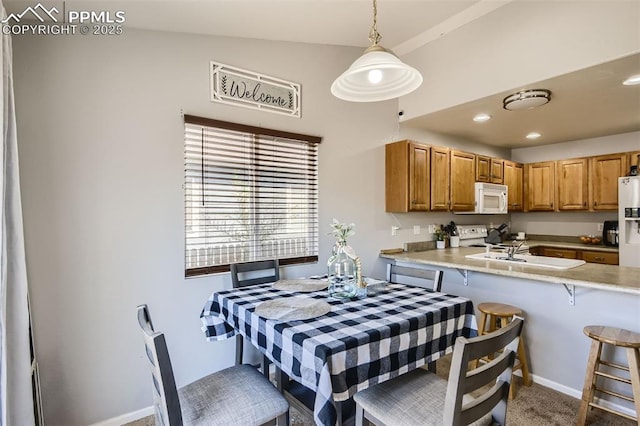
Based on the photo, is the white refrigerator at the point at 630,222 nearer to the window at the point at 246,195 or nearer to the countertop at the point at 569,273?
the countertop at the point at 569,273

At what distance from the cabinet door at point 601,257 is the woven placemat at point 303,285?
3.66 metres

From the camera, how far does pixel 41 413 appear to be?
1793mm

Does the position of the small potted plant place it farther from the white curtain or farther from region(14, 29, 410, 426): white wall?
the white curtain

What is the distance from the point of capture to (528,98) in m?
2.57

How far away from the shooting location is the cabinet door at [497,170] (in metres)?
4.31

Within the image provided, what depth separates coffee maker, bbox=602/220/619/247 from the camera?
394cm

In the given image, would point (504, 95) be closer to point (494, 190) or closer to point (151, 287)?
point (494, 190)

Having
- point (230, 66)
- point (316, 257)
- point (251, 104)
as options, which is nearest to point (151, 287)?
point (316, 257)

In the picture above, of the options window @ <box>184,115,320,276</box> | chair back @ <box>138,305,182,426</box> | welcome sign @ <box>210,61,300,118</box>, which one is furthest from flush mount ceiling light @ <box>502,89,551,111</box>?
chair back @ <box>138,305,182,426</box>

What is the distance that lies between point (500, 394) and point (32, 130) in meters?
2.67

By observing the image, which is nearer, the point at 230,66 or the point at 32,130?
the point at 32,130

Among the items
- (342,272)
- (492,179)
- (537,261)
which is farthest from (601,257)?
(342,272)

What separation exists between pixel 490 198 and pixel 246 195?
3.22 m

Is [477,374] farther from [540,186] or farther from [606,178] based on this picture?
[540,186]
